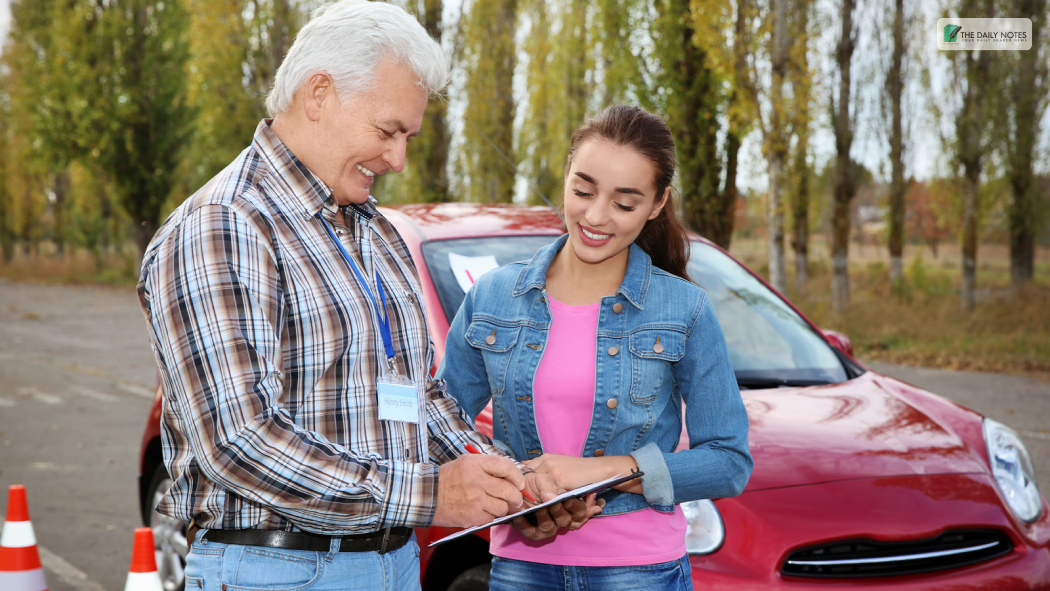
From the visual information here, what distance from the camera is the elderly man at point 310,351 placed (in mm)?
1477

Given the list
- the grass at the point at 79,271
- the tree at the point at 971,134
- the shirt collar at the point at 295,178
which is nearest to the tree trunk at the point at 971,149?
the tree at the point at 971,134

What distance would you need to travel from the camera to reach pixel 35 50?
3516 centimetres

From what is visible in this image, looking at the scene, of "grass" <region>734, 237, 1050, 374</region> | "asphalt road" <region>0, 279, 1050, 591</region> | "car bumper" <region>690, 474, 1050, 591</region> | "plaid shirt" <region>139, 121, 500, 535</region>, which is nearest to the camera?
"plaid shirt" <region>139, 121, 500, 535</region>

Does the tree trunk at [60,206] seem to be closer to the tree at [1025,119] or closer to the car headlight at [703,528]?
the tree at [1025,119]

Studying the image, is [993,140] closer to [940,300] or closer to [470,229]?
[940,300]

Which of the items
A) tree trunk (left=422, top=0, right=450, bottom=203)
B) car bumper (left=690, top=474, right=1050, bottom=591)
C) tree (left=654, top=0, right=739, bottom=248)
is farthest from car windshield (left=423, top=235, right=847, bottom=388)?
tree trunk (left=422, top=0, right=450, bottom=203)

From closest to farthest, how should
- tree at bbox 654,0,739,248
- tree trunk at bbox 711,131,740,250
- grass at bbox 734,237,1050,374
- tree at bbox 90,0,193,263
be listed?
tree at bbox 654,0,739,248
tree trunk at bbox 711,131,740,250
grass at bbox 734,237,1050,374
tree at bbox 90,0,193,263

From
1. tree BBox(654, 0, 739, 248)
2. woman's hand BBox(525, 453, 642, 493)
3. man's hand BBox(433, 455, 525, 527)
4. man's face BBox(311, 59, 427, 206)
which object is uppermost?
tree BBox(654, 0, 739, 248)

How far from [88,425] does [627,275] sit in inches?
285

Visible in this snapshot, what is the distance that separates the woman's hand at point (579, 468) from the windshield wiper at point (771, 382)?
152 centimetres

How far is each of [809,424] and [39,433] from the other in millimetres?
6911

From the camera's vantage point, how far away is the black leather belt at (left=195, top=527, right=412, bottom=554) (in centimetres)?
164

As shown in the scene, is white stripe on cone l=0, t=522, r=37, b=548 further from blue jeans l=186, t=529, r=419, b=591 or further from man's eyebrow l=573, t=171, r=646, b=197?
man's eyebrow l=573, t=171, r=646, b=197

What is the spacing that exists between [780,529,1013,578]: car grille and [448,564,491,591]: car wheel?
2.77ft
